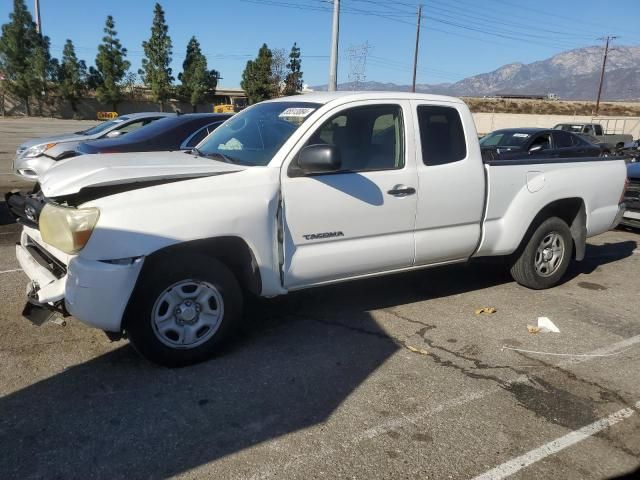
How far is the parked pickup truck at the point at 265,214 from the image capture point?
3.48 meters

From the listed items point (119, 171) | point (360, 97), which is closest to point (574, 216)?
point (360, 97)

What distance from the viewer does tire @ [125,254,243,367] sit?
3623 mm

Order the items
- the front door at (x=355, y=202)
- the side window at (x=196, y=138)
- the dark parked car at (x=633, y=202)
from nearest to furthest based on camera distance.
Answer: the front door at (x=355, y=202) → the side window at (x=196, y=138) → the dark parked car at (x=633, y=202)

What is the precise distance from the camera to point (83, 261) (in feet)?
11.2

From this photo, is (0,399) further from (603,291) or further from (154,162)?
(603,291)

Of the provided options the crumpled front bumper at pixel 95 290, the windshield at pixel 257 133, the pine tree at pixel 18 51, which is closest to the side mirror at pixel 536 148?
the windshield at pixel 257 133

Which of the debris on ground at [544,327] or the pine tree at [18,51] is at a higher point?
the pine tree at [18,51]

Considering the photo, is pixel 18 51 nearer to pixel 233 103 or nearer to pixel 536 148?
pixel 233 103

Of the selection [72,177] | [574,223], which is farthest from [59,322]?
[574,223]

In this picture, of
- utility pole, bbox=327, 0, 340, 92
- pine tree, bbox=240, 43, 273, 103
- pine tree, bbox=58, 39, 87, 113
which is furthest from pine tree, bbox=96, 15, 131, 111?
utility pole, bbox=327, 0, 340, 92

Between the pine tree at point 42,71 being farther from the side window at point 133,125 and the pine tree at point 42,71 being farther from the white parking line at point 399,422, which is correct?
the white parking line at point 399,422

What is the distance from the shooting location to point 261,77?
63.8 metres

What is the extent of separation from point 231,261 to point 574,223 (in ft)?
13.2

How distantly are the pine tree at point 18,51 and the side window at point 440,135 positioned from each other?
6280cm
